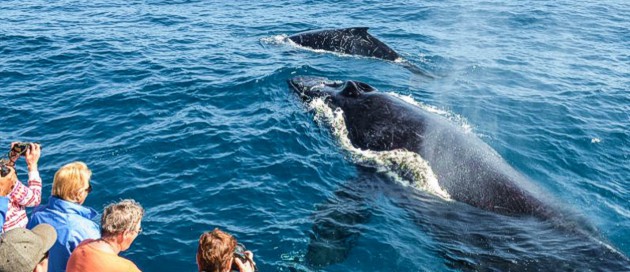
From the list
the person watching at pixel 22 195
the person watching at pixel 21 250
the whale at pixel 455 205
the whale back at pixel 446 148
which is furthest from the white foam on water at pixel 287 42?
the person watching at pixel 21 250

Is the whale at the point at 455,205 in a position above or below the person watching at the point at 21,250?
below

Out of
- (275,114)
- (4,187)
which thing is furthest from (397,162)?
(4,187)

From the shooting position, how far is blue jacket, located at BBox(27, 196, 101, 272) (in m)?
7.48

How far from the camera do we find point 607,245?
10188mm

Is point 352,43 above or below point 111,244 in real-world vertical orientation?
below

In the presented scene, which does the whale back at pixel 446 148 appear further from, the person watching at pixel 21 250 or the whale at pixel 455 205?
the person watching at pixel 21 250

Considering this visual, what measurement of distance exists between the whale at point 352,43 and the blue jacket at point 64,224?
19.3 meters

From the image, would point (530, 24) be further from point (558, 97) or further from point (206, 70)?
point (206, 70)

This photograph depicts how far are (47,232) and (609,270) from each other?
9176 mm

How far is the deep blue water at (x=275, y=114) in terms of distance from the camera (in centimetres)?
1180

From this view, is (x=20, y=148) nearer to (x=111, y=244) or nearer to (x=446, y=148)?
(x=111, y=244)

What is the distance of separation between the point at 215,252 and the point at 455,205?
24.2 ft

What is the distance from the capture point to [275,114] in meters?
18.3

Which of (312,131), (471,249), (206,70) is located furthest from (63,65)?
(471,249)
